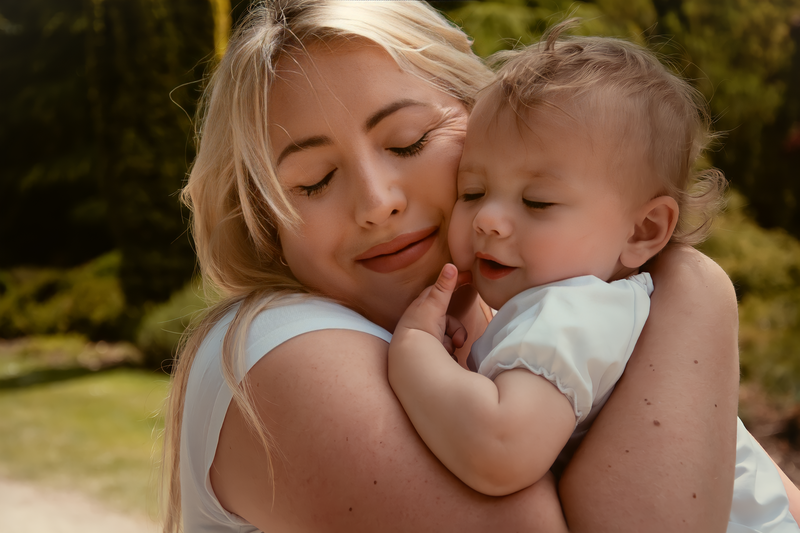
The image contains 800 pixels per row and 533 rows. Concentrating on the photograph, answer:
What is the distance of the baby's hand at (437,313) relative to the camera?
57.3 inches

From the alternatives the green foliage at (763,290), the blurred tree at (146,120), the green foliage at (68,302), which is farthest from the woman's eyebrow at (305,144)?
the green foliage at (68,302)

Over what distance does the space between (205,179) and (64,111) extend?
1383cm

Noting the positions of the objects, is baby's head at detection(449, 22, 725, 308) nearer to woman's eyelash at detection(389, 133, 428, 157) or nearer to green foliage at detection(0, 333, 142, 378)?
woman's eyelash at detection(389, 133, 428, 157)

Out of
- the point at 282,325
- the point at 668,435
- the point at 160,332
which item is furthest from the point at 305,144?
the point at 160,332

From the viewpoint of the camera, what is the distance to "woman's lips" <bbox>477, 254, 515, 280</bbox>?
5.01 feet

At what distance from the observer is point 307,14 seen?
1.73m

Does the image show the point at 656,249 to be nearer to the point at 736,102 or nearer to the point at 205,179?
the point at 205,179

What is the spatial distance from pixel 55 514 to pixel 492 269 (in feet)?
17.5

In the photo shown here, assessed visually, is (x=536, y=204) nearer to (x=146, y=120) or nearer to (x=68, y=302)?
(x=146, y=120)

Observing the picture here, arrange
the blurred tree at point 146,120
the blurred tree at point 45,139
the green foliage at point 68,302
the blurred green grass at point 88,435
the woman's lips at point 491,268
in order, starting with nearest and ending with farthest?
the woman's lips at point 491,268 → the blurred green grass at point 88,435 → the blurred tree at point 146,120 → the green foliage at point 68,302 → the blurred tree at point 45,139

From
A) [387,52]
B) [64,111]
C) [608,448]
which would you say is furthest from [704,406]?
[64,111]

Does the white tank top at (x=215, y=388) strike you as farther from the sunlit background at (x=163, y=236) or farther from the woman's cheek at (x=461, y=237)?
the sunlit background at (x=163, y=236)

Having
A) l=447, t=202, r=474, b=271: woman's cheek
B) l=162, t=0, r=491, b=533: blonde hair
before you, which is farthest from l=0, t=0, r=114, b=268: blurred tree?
l=447, t=202, r=474, b=271: woman's cheek

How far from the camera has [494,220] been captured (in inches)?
58.1
